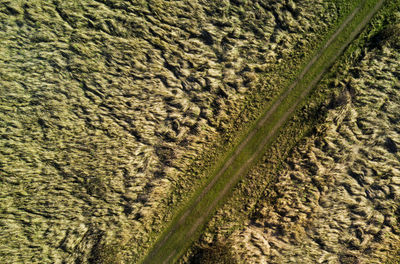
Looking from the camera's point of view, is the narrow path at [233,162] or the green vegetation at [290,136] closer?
the green vegetation at [290,136]

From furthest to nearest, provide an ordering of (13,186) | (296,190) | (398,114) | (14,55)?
(296,190) < (398,114) < (13,186) < (14,55)

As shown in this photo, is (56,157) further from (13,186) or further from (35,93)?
(35,93)

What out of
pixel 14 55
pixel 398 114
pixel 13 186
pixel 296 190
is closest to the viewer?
pixel 14 55

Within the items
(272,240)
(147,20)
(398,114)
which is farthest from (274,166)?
(147,20)

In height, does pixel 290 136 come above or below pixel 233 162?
above

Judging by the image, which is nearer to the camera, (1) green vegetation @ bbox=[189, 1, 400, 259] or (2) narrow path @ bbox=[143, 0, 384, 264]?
(1) green vegetation @ bbox=[189, 1, 400, 259]

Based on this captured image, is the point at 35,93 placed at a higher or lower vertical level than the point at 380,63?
lower

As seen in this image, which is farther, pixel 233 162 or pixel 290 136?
pixel 233 162

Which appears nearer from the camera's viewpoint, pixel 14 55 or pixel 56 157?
pixel 14 55
